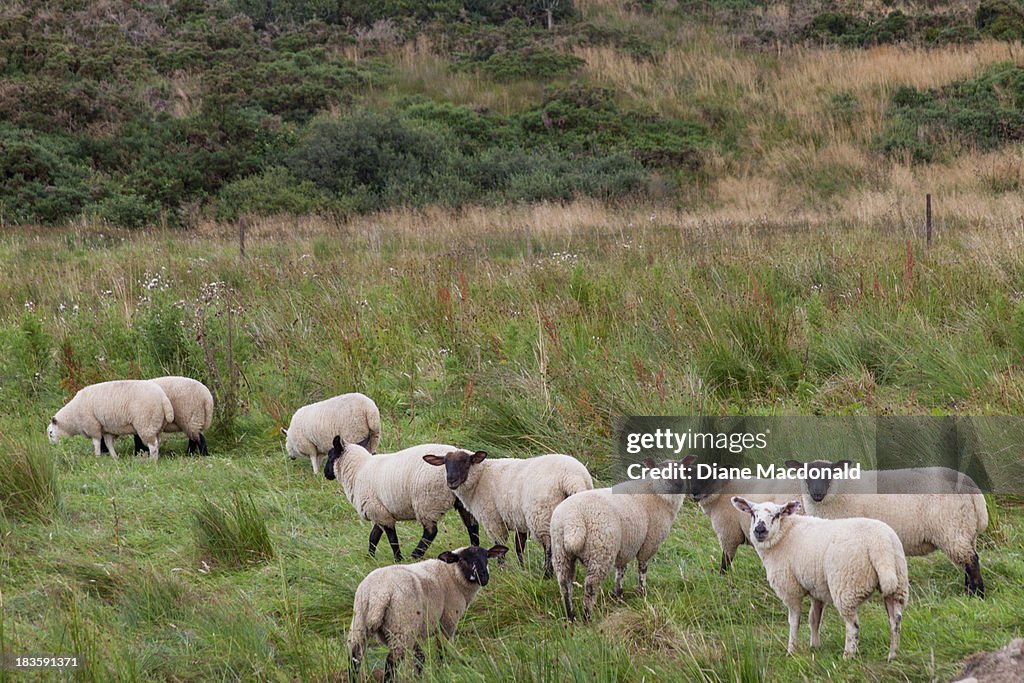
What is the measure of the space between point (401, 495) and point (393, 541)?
0.26 meters

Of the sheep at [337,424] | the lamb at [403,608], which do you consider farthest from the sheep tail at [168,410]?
the lamb at [403,608]

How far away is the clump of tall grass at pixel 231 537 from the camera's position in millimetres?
5613

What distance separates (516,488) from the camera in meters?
5.23

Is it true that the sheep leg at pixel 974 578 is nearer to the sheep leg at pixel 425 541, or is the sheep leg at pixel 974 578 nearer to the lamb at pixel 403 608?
the lamb at pixel 403 608

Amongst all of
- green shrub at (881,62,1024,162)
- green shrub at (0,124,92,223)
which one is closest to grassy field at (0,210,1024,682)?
green shrub at (0,124,92,223)

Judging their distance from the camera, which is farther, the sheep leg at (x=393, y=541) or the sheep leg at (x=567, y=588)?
the sheep leg at (x=393, y=541)

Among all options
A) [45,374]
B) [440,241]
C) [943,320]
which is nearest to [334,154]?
[440,241]

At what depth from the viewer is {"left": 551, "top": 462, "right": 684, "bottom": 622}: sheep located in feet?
14.9

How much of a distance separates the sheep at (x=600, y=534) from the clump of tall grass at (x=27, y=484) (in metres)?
3.53

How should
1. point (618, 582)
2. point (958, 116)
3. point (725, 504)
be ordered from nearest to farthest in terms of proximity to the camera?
point (618, 582) → point (725, 504) → point (958, 116)

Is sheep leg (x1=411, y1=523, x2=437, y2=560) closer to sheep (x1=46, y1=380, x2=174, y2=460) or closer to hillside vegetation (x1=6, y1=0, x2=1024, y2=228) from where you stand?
sheep (x1=46, y1=380, x2=174, y2=460)

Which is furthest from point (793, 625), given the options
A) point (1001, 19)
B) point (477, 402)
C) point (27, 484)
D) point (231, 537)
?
point (1001, 19)

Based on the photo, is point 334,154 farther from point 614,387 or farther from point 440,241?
point 614,387

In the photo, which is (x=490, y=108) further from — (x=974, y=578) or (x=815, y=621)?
(x=815, y=621)
